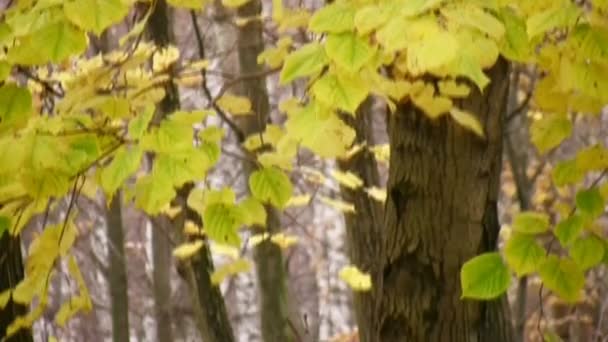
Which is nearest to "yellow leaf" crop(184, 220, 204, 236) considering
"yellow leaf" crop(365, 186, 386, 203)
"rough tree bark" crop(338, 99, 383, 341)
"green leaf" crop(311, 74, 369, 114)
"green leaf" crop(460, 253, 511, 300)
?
"rough tree bark" crop(338, 99, 383, 341)

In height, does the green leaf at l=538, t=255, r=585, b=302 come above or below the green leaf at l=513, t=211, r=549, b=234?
below

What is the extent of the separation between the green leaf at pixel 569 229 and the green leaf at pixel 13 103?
4.78 feet

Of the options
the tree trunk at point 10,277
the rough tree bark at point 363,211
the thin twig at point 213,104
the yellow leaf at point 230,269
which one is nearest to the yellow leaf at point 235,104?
the thin twig at point 213,104

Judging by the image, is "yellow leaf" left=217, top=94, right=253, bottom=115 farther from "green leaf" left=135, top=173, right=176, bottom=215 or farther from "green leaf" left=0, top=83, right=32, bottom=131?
"green leaf" left=0, top=83, right=32, bottom=131

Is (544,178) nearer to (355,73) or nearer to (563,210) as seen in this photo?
(563,210)

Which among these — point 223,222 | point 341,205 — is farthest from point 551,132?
point 341,205

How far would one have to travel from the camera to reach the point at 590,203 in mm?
2633

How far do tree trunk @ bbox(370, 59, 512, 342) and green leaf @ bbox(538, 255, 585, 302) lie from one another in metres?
0.53

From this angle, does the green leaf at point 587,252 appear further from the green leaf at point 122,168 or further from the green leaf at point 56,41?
the green leaf at point 56,41

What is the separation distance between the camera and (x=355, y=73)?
2.08 metres

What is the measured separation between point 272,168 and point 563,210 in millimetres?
1034

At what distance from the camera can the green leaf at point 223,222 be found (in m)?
2.56

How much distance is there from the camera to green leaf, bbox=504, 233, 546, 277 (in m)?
2.52

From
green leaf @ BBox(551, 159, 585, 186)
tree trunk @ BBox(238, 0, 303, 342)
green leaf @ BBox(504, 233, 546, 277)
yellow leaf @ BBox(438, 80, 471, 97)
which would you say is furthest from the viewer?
tree trunk @ BBox(238, 0, 303, 342)
